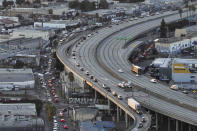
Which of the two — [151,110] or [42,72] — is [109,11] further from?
[151,110]

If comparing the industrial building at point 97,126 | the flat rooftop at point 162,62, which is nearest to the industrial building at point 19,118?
the industrial building at point 97,126

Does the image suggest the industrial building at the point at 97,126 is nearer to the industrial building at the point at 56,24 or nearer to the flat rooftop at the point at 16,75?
the flat rooftop at the point at 16,75

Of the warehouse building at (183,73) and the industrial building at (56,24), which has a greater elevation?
the industrial building at (56,24)

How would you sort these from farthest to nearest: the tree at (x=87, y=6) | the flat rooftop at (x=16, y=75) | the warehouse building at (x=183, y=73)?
1. the tree at (x=87, y=6)
2. the flat rooftop at (x=16, y=75)
3. the warehouse building at (x=183, y=73)

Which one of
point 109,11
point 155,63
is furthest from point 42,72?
point 109,11

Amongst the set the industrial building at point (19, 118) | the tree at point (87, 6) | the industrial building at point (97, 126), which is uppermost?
the tree at point (87, 6)

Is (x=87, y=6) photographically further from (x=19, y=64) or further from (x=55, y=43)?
(x=19, y=64)
